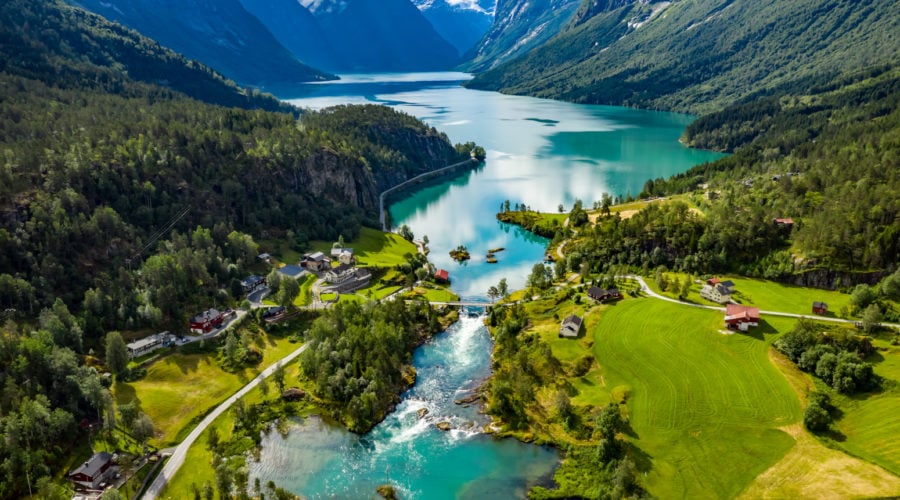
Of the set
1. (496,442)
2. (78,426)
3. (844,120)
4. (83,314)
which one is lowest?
(496,442)

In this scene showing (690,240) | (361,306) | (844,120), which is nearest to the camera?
(361,306)

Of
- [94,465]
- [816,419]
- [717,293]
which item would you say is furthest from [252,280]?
[816,419]

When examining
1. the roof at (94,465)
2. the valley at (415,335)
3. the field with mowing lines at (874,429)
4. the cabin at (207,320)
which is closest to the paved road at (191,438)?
the valley at (415,335)

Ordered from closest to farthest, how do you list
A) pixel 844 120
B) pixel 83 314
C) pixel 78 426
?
1. pixel 78 426
2. pixel 83 314
3. pixel 844 120

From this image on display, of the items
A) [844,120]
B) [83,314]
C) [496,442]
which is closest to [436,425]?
[496,442]

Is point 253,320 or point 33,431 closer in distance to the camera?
point 33,431

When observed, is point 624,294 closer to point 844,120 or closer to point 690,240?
point 690,240

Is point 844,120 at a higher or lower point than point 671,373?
higher

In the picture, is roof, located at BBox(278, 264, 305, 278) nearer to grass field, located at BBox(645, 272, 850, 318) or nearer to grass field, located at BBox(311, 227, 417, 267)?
grass field, located at BBox(311, 227, 417, 267)
